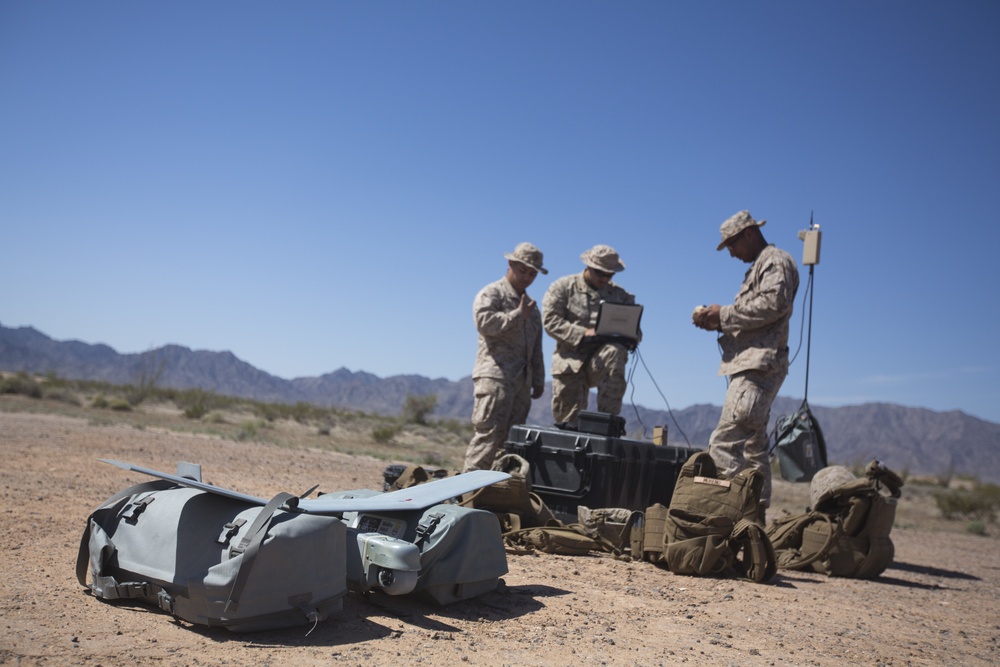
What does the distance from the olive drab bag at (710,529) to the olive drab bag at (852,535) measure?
0.89 meters

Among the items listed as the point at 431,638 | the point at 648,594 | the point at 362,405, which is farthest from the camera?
the point at 362,405

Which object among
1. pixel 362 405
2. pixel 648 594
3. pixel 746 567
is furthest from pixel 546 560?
pixel 362 405

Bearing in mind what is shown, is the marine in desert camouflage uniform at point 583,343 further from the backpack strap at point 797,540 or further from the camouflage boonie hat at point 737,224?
the backpack strap at point 797,540

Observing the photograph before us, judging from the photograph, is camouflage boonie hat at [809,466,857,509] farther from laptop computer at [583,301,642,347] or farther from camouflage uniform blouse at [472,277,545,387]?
camouflage uniform blouse at [472,277,545,387]

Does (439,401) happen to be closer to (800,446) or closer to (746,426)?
(800,446)

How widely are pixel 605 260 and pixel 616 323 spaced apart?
73 cm

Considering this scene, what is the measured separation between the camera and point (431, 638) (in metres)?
3.48

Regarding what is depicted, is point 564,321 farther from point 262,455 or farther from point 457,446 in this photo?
point 457,446

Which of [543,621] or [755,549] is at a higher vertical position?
[755,549]

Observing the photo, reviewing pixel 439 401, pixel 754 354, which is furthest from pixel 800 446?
pixel 439 401

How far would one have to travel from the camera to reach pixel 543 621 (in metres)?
3.91

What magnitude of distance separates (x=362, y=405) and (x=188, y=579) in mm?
138083

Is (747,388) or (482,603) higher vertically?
(747,388)

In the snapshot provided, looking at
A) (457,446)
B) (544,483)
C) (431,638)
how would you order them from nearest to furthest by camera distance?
(431,638)
(544,483)
(457,446)
